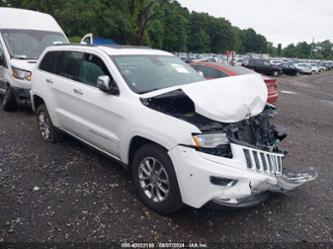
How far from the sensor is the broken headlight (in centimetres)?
285

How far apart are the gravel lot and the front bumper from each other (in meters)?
0.45

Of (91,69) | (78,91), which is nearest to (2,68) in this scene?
(78,91)

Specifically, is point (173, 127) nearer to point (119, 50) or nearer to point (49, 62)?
point (119, 50)

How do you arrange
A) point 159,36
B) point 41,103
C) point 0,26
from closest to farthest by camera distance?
point 41,103
point 0,26
point 159,36

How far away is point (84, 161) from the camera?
15.3 ft

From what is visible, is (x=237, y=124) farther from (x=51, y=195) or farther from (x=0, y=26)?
(x=0, y=26)

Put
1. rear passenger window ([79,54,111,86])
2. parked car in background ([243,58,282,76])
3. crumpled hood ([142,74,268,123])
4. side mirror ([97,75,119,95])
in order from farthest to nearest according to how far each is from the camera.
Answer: parked car in background ([243,58,282,76]) < rear passenger window ([79,54,111,86]) < side mirror ([97,75,119,95]) < crumpled hood ([142,74,268,123])

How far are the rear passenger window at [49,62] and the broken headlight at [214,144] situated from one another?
3.22 meters

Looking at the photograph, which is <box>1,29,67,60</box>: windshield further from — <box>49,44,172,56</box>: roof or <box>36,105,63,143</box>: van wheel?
<box>49,44,172,56</box>: roof

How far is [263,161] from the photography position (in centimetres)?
312

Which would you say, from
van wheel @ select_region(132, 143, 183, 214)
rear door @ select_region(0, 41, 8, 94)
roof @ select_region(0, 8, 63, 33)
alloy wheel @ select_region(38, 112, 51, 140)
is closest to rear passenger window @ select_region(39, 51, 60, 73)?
alloy wheel @ select_region(38, 112, 51, 140)

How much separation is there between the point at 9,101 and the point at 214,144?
6336mm

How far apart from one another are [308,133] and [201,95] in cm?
517

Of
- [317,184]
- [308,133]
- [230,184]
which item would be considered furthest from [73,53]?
[308,133]
